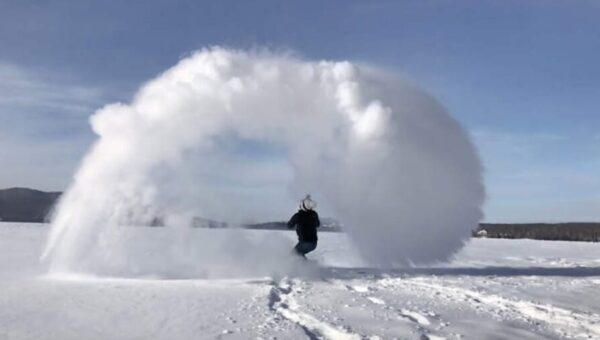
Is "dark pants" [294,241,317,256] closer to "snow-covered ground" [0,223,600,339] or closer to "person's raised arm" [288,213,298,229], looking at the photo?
"person's raised arm" [288,213,298,229]

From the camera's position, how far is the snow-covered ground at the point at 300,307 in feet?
32.1

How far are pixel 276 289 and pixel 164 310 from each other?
12.6 feet

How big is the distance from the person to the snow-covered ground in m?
1.92

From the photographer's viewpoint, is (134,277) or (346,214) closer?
(134,277)

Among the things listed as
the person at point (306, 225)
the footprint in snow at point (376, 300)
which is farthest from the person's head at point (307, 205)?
the footprint in snow at point (376, 300)

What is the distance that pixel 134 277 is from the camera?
55.7 feet

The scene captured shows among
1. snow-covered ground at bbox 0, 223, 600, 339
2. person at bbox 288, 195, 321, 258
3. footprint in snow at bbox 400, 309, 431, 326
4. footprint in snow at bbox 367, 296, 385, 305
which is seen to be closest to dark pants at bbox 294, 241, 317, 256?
person at bbox 288, 195, 321, 258

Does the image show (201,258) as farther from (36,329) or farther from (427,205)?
(36,329)

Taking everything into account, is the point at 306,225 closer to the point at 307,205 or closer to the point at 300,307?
the point at 307,205

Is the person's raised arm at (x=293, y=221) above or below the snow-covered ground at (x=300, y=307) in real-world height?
above

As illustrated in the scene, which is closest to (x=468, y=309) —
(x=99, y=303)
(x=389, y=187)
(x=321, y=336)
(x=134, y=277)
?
(x=321, y=336)

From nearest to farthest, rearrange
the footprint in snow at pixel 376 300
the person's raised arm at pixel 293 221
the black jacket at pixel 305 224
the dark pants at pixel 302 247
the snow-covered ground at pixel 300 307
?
the snow-covered ground at pixel 300 307, the footprint in snow at pixel 376 300, the dark pants at pixel 302 247, the black jacket at pixel 305 224, the person's raised arm at pixel 293 221

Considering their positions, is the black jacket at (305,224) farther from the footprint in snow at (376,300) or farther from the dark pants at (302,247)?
the footprint in snow at (376,300)

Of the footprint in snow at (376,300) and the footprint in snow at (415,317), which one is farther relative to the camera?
the footprint in snow at (376,300)
